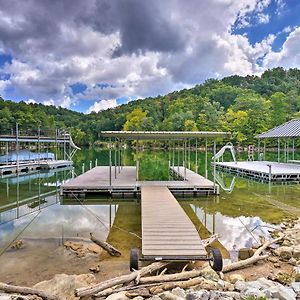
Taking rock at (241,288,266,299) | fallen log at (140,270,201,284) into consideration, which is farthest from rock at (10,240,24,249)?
rock at (241,288,266,299)

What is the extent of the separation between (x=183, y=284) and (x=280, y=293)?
135 cm

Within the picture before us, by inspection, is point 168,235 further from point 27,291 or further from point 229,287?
point 27,291

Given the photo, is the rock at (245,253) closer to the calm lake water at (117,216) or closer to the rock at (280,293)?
the calm lake water at (117,216)

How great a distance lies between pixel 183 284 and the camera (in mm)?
4617

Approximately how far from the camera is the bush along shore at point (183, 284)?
163 inches

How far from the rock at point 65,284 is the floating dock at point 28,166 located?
681 inches

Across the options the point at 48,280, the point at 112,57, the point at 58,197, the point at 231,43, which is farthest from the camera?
the point at 231,43

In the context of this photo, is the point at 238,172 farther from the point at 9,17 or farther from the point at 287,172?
the point at 9,17

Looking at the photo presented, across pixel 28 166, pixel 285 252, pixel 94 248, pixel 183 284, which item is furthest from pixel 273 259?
pixel 28 166

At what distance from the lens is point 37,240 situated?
24.4 ft

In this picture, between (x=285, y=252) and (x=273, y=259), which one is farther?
(x=285, y=252)

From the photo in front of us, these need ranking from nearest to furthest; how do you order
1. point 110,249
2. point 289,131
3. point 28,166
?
point 110,249 < point 289,131 < point 28,166

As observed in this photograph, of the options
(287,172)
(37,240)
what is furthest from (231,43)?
(37,240)

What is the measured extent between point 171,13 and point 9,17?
1066cm
